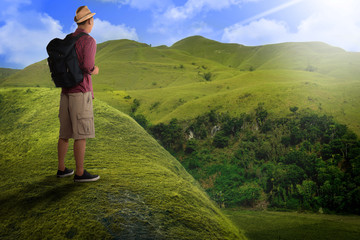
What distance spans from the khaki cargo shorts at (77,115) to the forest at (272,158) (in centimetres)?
1780

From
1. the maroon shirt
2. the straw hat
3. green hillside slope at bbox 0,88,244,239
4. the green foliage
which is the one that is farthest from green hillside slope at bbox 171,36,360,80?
the maroon shirt

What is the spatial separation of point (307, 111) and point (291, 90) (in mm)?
8541

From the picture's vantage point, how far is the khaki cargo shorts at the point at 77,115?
4.91 m

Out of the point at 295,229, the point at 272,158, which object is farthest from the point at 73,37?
the point at 272,158

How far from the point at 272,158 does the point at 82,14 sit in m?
23.7

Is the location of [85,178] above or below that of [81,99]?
below

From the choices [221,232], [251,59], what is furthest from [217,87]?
[251,59]

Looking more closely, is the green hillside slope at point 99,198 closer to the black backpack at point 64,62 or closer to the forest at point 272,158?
the black backpack at point 64,62

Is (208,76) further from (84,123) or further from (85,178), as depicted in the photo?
(84,123)

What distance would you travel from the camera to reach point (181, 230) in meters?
4.90

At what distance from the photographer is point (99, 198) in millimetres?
4906

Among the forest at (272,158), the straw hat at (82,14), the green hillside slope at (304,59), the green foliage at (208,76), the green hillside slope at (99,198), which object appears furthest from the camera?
the green foliage at (208,76)

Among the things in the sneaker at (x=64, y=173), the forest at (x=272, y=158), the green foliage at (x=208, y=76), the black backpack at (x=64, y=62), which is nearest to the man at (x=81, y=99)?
the black backpack at (x=64, y=62)

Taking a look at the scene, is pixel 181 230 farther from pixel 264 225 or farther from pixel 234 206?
pixel 234 206
